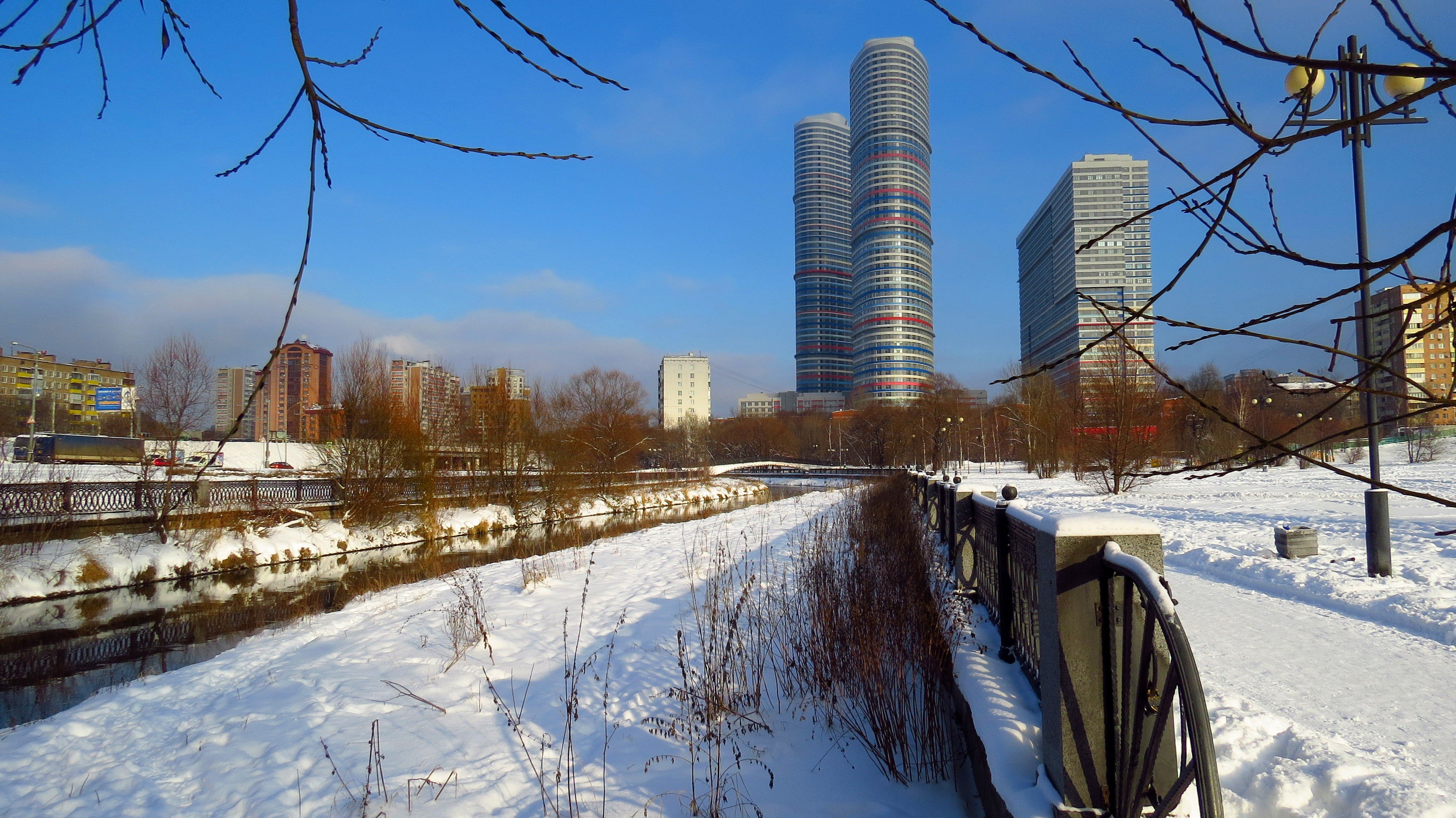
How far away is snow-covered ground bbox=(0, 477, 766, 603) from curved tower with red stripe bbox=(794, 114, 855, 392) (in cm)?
14772

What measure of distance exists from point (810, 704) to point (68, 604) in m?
15.6

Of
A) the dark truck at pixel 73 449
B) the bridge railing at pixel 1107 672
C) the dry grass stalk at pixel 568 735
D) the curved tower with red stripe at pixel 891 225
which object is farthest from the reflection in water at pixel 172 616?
the curved tower with red stripe at pixel 891 225

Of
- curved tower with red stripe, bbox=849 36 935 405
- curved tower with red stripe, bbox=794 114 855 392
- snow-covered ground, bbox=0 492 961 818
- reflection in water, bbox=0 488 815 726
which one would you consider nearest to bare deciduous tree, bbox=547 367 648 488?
reflection in water, bbox=0 488 815 726

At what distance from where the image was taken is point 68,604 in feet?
43.4

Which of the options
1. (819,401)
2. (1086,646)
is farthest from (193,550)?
(819,401)

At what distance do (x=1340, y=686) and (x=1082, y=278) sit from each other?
130 inches

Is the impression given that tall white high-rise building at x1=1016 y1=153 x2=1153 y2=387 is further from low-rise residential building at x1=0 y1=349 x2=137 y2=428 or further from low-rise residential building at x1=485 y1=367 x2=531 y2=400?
low-rise residential building at x1=0 y1=349 x2=137 y2=428

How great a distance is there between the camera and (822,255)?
178 metres

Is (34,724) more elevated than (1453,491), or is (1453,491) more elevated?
(1453,491)

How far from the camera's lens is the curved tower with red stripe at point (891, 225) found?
129 m

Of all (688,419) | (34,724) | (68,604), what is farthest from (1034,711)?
(688,419)

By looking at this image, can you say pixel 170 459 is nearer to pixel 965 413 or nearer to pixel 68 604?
pixel 68 604

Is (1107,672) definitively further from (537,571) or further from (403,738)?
(537,571)

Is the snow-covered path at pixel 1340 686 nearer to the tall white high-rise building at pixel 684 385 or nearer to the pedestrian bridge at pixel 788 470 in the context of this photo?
the pedestrian bridge at pixel 788 470
